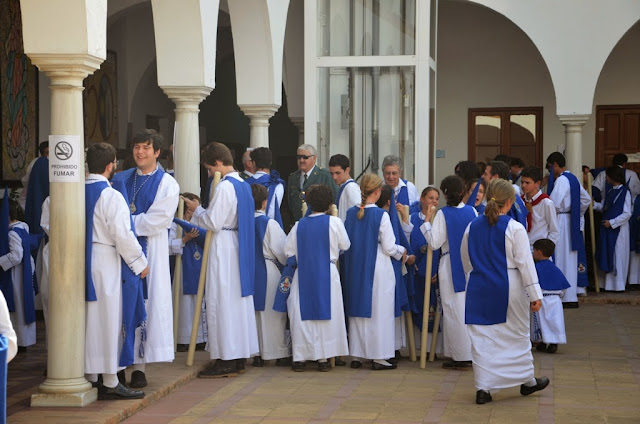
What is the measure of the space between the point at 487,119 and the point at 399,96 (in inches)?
158

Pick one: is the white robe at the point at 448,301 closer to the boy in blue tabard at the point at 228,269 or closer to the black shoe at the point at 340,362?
the black shoe at the point at 340,362

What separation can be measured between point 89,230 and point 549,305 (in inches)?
184

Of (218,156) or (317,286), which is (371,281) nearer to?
(317,286)

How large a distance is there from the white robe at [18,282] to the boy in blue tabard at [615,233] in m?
7.65

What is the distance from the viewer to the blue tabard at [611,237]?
14195mm

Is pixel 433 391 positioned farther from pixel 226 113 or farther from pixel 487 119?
pixel 226 113

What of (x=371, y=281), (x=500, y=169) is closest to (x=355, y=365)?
(x=371, y=281)

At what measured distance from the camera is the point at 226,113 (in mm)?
23672

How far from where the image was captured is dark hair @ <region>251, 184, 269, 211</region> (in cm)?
922

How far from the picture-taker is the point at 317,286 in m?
9.02

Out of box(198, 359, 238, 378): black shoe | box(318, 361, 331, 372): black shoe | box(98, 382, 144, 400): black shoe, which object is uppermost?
box(98, 382, 144, 400): black shoe

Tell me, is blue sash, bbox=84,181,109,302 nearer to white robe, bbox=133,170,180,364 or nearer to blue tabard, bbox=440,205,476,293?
white robe, bbox=133,170,180,364

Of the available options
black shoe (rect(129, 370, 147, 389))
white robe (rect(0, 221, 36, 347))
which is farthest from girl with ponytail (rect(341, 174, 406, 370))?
white robe (rect(0, 221, 36, 347))

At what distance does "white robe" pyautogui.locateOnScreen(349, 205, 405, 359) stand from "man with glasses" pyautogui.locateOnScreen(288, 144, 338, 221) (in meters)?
1.46
